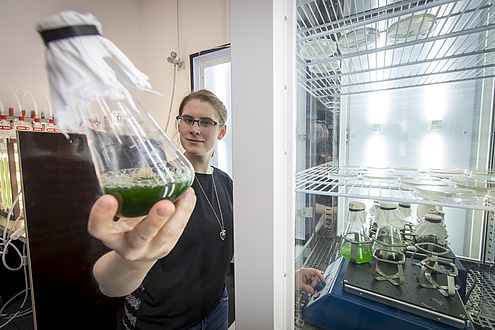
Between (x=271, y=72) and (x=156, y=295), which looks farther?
(x=156, y=295)

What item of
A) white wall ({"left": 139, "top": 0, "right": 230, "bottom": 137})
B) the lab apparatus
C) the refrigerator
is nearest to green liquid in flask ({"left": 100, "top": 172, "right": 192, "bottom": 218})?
the refrigerator

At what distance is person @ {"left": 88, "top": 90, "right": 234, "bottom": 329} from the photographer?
0.98 ft

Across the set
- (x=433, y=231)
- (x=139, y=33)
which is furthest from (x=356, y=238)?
(x=139, y=33)

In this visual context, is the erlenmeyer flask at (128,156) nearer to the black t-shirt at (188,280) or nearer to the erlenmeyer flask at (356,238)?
the black t-shirt at (188,280)

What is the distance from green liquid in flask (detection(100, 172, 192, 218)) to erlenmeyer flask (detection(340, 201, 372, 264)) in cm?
62

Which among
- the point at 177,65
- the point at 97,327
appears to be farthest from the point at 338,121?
the point at 97,327

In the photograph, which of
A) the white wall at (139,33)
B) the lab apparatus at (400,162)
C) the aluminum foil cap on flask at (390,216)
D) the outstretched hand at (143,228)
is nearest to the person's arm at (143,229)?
the outstretched hand at (143,228)

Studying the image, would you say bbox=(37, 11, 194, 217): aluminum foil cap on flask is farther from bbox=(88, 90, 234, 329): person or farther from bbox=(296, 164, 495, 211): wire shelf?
bbox=(296, 164, 495, 211): wire shelf

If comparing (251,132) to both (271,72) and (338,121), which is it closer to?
(271,72)

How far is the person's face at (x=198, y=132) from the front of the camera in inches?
34.5

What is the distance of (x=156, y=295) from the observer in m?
0.69

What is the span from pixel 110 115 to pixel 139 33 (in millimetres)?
2478

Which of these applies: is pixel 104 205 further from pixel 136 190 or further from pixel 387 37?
pixel 387 37

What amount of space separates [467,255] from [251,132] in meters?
0.93
